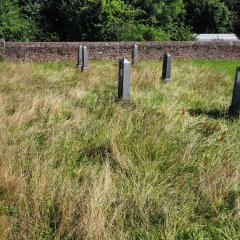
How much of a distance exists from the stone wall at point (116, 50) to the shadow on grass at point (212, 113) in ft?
33.6

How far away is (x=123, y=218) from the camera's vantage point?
3.18 meters

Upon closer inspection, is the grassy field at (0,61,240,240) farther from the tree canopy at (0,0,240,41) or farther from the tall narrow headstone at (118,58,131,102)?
the tree canopy at (0,0,240,41)

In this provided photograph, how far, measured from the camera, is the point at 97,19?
837 inches

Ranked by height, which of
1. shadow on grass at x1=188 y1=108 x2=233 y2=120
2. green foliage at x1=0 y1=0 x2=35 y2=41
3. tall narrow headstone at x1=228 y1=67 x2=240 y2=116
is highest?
green foliage at x1=0 y1=0 x2=35 y2=41

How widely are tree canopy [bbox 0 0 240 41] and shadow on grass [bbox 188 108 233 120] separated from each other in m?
13.2

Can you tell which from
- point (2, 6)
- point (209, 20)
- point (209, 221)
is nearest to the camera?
point (209, 221)

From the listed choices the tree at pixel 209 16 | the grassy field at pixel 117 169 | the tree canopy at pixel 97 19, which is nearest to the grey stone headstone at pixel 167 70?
the grassy field at pixel 117 169

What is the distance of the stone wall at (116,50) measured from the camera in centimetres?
1598

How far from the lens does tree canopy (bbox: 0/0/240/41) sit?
1980cm

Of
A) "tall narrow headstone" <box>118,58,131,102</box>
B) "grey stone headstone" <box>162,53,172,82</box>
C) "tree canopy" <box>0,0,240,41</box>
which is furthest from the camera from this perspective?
"tree canopy" <box>0,0,240,41</box>

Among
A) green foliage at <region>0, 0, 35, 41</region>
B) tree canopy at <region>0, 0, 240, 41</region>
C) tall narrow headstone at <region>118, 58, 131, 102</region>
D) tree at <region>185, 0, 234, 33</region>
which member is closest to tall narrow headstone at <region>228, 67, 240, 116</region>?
tall narrow headstone at <region>118, 58, 131, 102</region>

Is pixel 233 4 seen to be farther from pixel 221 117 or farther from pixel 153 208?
pixel 153 208

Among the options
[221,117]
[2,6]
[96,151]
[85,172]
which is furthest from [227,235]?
[2,6]

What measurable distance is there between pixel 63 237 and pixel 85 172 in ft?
3.66
